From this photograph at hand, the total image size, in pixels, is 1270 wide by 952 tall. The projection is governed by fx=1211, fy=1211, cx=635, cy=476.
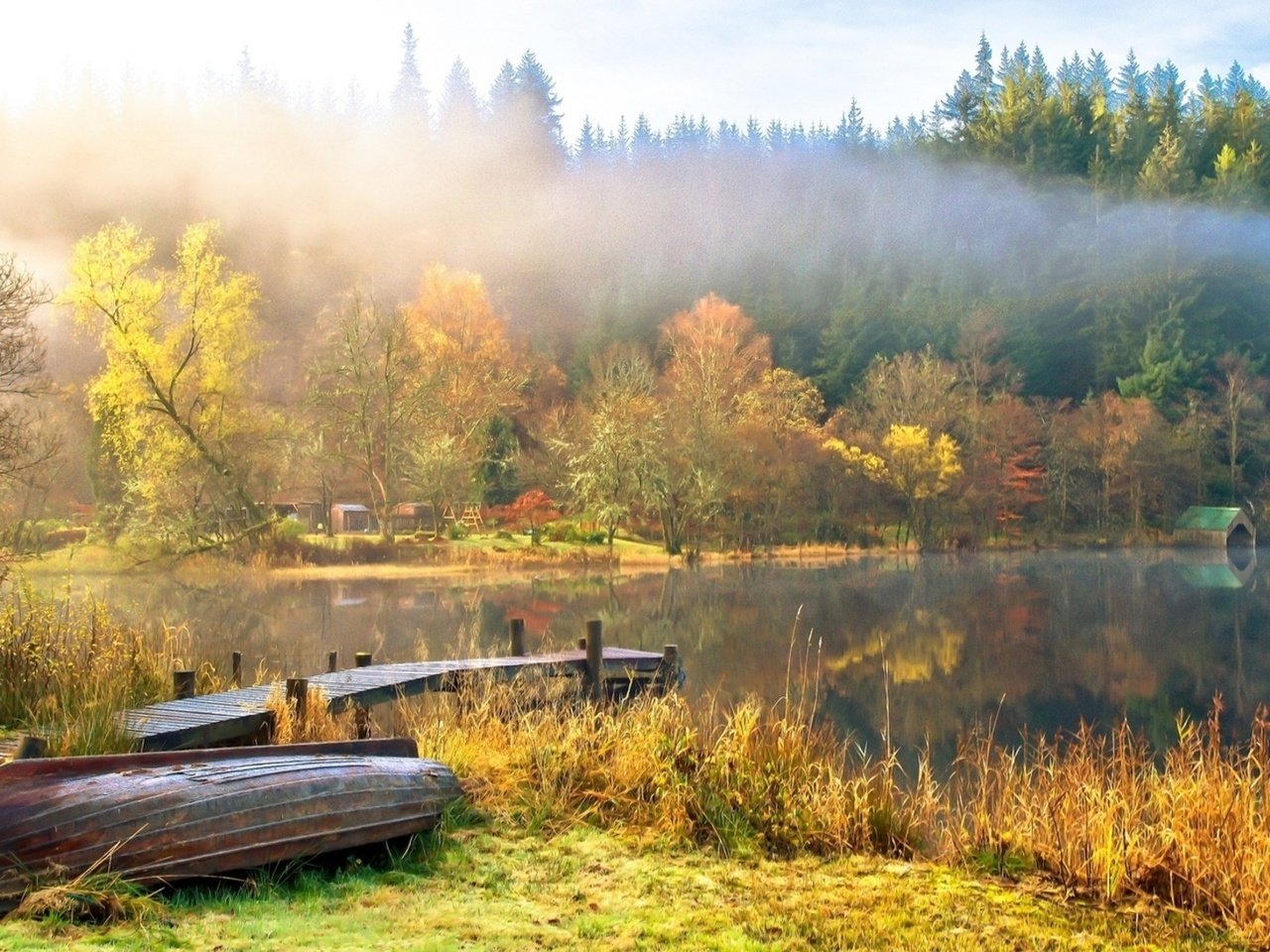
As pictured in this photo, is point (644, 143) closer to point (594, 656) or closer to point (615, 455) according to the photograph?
point (615, 455)

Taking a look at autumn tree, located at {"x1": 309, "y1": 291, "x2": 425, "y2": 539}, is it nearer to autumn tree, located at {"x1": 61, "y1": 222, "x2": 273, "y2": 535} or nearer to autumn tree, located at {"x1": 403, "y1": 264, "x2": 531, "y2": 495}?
autumn tree, located at {"x1": 403, "y1": 264, "x2": 531, "y2": 495}

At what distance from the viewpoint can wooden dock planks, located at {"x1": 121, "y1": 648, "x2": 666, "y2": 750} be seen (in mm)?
8031

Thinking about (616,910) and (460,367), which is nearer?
(616,910)

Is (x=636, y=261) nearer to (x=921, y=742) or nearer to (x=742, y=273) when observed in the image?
(x=742, y=273)

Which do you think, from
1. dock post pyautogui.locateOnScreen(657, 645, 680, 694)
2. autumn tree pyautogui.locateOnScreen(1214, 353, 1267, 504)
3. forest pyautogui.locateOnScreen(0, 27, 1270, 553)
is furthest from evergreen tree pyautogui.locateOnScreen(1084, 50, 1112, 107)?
dock post pyautogui.locateOnScreen(657, 645, 680, 694)

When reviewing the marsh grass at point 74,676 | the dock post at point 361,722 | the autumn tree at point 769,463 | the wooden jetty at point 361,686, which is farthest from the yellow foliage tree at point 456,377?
the dock post at point 361,722

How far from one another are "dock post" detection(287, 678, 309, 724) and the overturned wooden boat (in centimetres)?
252

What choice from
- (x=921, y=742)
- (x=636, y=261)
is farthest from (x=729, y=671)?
(x=636, y=261)

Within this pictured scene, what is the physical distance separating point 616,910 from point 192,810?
1905mm

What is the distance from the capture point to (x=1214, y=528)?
47.7 metres

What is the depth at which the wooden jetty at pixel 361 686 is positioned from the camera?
26.6 feet

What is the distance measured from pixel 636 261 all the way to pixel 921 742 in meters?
54.7

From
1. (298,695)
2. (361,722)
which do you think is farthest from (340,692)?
(298,695)

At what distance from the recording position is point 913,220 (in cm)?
7300
